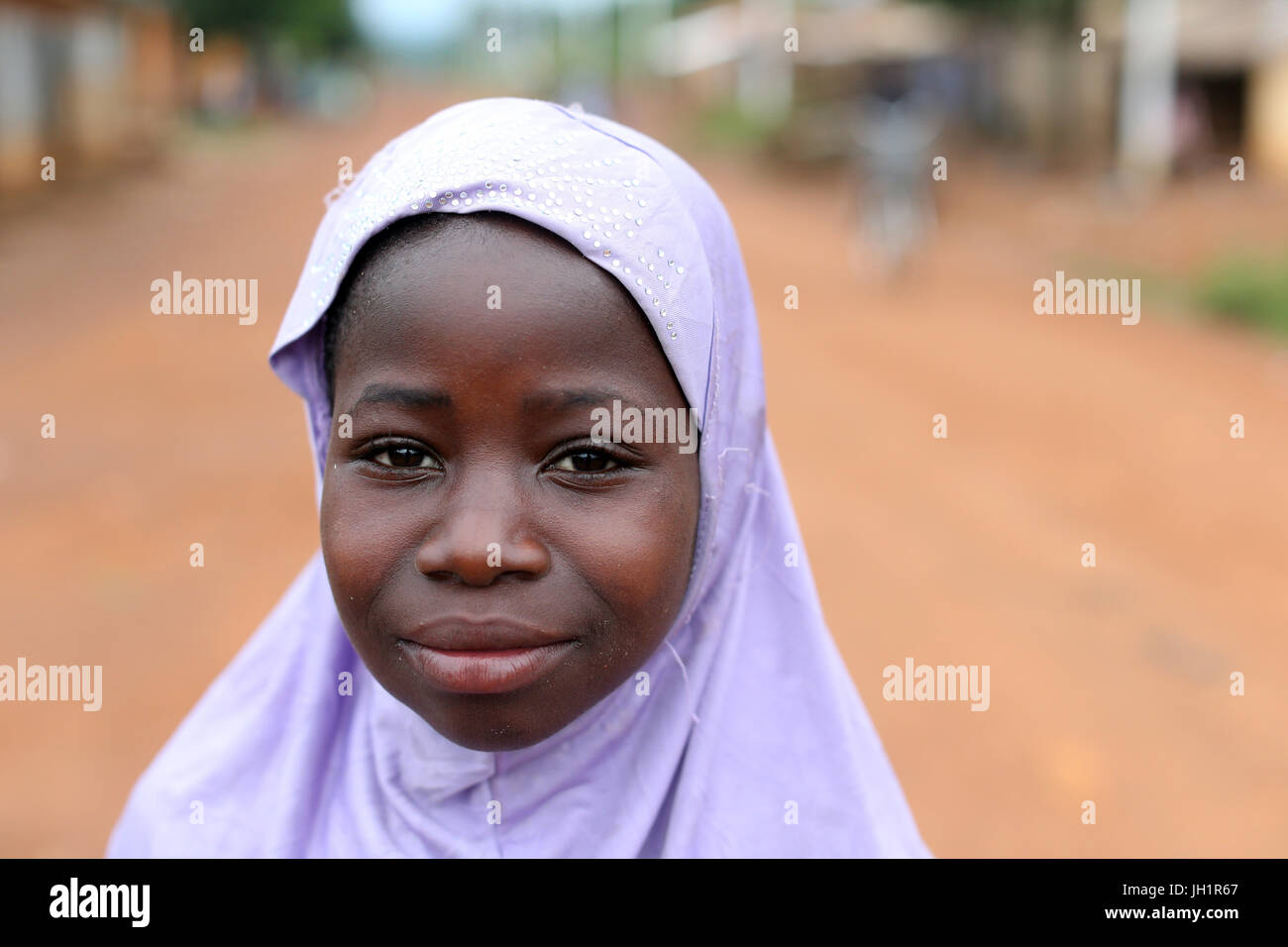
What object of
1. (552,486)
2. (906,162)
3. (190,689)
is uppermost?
(906,162)

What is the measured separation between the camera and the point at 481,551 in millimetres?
1326

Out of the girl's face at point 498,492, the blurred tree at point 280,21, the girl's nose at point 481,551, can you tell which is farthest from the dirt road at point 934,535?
the blurred tree at point 280,21

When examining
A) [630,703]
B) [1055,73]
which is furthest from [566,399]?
[1055,73]

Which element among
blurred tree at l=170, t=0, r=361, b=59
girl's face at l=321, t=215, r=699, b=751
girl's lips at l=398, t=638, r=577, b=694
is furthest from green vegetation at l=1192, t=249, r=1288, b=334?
blurred tree at l=170, t=0, r=361, b=59

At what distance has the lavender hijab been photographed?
151cm

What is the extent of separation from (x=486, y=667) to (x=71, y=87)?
21155 millimetres

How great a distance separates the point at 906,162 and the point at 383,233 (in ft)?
38.2

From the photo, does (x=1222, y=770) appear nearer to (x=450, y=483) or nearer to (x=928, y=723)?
(x=928, y=723)

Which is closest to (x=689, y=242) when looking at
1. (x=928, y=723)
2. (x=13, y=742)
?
(x=928, y=723)

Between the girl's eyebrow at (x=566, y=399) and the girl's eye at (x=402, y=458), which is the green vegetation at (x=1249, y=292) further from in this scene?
the girl's eye at (x=402, y=458)

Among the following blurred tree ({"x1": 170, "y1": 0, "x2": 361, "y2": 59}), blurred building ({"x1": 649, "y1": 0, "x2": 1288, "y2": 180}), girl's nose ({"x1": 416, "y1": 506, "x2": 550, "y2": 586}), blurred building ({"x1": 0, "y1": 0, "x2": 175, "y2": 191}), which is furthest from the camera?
blurred tree ({"x1": 170, "y1": 0, "x2": 361, "y2": 59})

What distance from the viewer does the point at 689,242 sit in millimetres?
1575

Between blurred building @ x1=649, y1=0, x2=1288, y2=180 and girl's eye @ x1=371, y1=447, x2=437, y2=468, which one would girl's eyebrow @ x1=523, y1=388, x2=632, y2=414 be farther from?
blurred building @ x1=649, y1=0, x2=1288, y2=180

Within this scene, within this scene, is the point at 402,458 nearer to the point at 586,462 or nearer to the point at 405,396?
the point at 405,396
